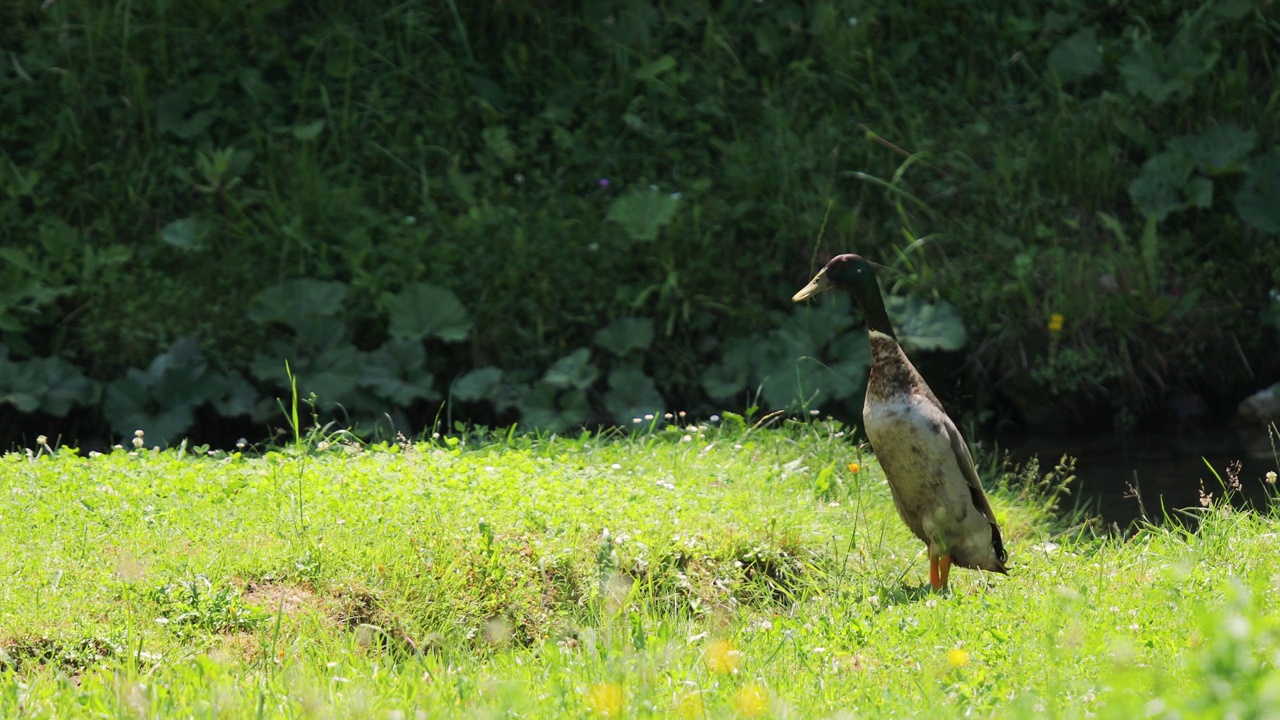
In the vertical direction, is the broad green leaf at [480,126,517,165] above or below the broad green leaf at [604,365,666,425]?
above

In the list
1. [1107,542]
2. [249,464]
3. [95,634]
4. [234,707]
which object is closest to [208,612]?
[95,634]

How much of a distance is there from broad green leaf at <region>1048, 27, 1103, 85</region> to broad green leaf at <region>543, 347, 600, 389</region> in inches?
128

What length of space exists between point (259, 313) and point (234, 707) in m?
4.76

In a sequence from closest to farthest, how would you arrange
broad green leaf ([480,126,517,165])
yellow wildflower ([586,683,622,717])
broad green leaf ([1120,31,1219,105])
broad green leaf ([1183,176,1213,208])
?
1. yellow wildflower ([586,683,622,717])
2. broad green leaf ([1183,176,1213,208])
3. broad green leaf ([1120,31,1219,105])
4. broad green leaf ([480,126,517,165])

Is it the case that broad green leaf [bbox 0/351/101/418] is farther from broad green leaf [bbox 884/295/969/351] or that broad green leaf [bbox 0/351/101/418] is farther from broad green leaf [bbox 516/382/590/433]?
broad green leaf [bbox 884/295/969/351]

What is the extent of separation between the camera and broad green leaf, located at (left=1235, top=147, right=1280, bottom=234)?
7469 mm

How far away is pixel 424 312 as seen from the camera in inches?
288

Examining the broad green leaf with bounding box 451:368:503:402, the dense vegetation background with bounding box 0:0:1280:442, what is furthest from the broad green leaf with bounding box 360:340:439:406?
the broad green leaf with bounding box 451:368:503:402

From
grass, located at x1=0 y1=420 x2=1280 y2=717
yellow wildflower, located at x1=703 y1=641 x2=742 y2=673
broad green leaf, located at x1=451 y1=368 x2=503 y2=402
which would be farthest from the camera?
broad green leaf, located at x1=451 y1=368 x2=503 y2=402

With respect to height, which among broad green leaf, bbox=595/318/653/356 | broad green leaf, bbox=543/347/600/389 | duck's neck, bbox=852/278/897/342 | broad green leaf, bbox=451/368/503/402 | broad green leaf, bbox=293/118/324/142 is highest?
duck's neck, bbox=852/278/897/342

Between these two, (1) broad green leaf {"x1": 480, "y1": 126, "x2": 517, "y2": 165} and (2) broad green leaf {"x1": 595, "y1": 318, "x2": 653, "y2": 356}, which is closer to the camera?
(2) broad green leaf {"x1": 595, "y1": 318, "x2": 653, "y2": 356}

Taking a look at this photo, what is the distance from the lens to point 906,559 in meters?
4.95

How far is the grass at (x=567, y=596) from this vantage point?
2.85 meters

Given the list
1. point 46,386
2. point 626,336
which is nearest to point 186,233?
point 46,386
